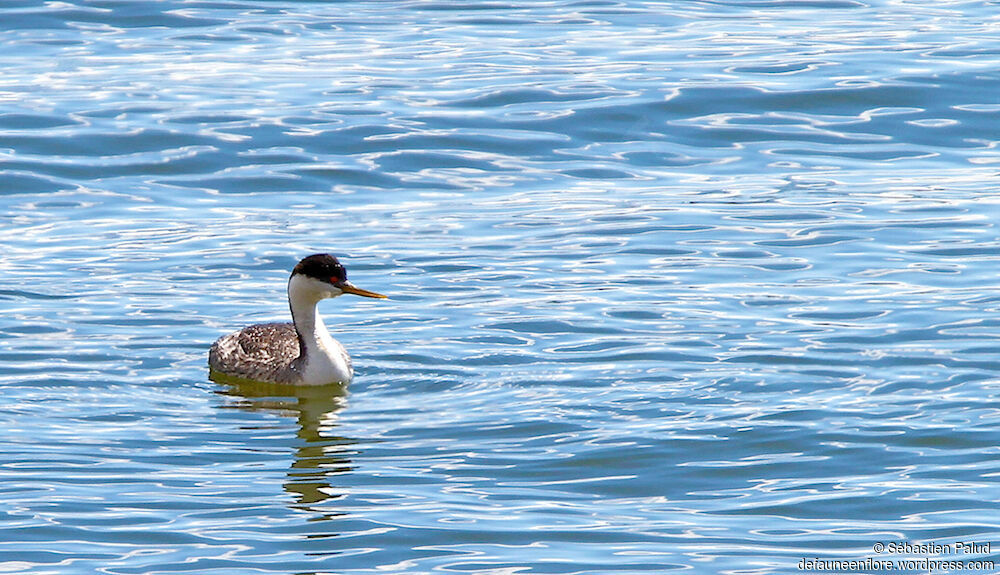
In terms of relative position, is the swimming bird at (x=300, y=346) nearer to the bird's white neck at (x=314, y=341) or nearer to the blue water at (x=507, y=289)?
the bird's white neck at (x=314, y=341)

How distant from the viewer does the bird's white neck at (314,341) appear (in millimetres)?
14188

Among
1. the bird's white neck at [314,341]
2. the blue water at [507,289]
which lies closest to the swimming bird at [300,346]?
the bird's white neck at [314,341]

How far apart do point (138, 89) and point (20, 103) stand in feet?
5.06

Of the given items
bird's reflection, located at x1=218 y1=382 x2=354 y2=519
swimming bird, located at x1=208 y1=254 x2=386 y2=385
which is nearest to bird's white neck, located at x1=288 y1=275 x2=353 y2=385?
swimming bird, located at x1=208 y1=254 x2=386 y2=385

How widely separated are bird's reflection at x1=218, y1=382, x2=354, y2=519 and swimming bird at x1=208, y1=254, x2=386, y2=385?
0.09 metres

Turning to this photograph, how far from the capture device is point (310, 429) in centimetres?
1321

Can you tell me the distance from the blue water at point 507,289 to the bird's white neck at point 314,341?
0.51 feet

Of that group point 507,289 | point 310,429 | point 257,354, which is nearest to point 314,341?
point 257,354

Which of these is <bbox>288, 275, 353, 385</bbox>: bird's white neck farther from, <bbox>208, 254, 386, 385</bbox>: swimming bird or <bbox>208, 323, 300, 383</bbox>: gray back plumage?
<bbox>208, 323, 300, 383</bbox>: gray back plumage

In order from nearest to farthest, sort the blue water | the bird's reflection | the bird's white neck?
the blue water, the bird's reflection, the bird's white neck

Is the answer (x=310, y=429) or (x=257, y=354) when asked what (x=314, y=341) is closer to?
(x=257, y=354)

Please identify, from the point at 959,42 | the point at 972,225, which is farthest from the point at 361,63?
the point at 972,225

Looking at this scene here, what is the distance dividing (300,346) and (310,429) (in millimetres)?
1498

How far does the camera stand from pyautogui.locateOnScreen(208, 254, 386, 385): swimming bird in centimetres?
1426
